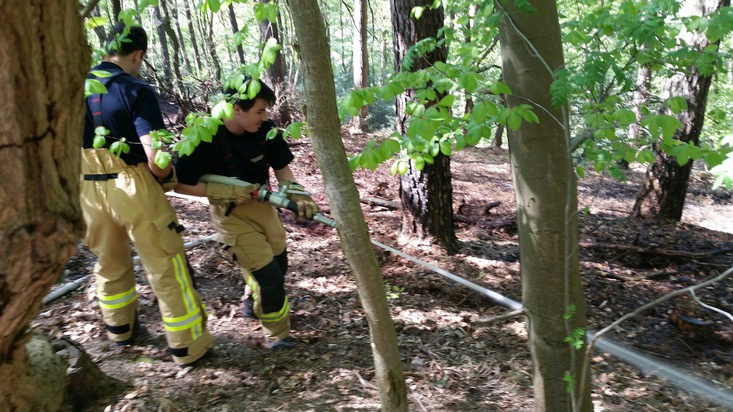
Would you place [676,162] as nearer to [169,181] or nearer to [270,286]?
[270,286]

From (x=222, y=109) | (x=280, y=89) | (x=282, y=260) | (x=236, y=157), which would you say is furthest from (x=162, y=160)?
(x=280, y=89)

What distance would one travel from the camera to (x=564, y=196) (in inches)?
91.1

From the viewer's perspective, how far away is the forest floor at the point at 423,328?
3.29 m

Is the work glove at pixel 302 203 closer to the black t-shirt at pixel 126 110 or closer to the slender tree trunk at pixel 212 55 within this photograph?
the black t-shirt at pixel 126 110

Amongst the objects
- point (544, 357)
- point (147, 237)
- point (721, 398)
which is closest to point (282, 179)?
point (147, 237)

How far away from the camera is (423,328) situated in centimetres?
416

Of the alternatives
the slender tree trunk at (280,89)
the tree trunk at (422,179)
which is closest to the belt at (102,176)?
the tree trunk at (422,179)

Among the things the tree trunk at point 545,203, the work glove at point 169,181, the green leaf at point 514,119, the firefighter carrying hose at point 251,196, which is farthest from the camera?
the firefighter carrying hose at point 251,196

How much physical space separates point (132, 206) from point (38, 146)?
2101 mm

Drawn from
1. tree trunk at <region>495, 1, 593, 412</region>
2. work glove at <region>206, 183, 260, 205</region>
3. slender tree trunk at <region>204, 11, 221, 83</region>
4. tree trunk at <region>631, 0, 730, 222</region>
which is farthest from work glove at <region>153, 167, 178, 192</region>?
slender tree trunk at <region>204, 11, 221, 83</region>

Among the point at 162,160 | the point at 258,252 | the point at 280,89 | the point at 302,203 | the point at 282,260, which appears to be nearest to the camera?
the point at 162,160

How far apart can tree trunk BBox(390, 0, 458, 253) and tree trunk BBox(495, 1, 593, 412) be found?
2.81 m

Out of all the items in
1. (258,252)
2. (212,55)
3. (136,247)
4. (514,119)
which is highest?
(212,55)

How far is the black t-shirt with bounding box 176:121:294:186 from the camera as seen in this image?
340 centimetres
